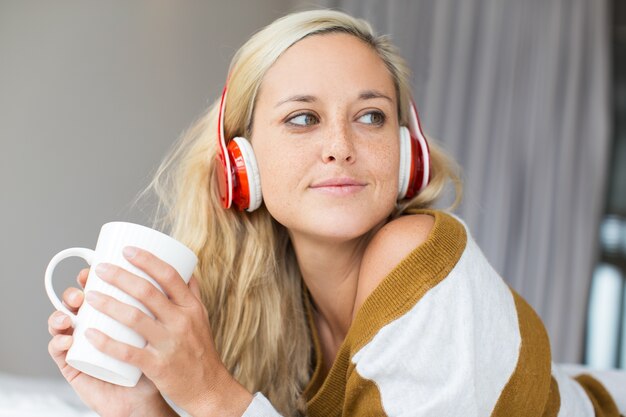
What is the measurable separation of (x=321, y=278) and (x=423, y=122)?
217 centimetres

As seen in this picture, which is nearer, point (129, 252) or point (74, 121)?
point (129, 252)

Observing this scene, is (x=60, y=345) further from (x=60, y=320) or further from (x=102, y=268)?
(x=102, y=268)

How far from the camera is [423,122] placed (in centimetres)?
345

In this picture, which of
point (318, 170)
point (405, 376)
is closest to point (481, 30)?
point (318, 170)

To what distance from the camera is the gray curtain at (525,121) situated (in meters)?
3.42

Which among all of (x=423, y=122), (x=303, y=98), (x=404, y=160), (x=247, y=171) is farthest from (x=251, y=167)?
(x=423, y=122)

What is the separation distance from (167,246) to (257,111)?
1.47 feet

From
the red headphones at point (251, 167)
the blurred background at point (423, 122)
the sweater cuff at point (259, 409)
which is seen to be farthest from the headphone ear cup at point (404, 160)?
the blurred background at point (423, 122)

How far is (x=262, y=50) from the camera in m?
1.31

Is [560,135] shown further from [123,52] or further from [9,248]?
[9,248]

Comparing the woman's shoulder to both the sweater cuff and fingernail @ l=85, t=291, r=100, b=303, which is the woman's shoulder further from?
fingernail @ l=85, t=291, r=100, b=303

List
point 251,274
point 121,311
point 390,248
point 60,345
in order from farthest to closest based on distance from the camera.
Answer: point 251,274 → point 390,248 → point 60,345 → point 121,311

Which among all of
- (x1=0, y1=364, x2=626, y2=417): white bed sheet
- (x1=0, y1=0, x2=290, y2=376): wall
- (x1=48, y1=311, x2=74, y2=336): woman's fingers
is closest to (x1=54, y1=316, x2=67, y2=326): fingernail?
(x1=48, y1=311, x2=74, y2=336): woman's fingers


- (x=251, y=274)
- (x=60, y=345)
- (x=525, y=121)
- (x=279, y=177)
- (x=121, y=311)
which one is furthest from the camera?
(x=525, y=121)
